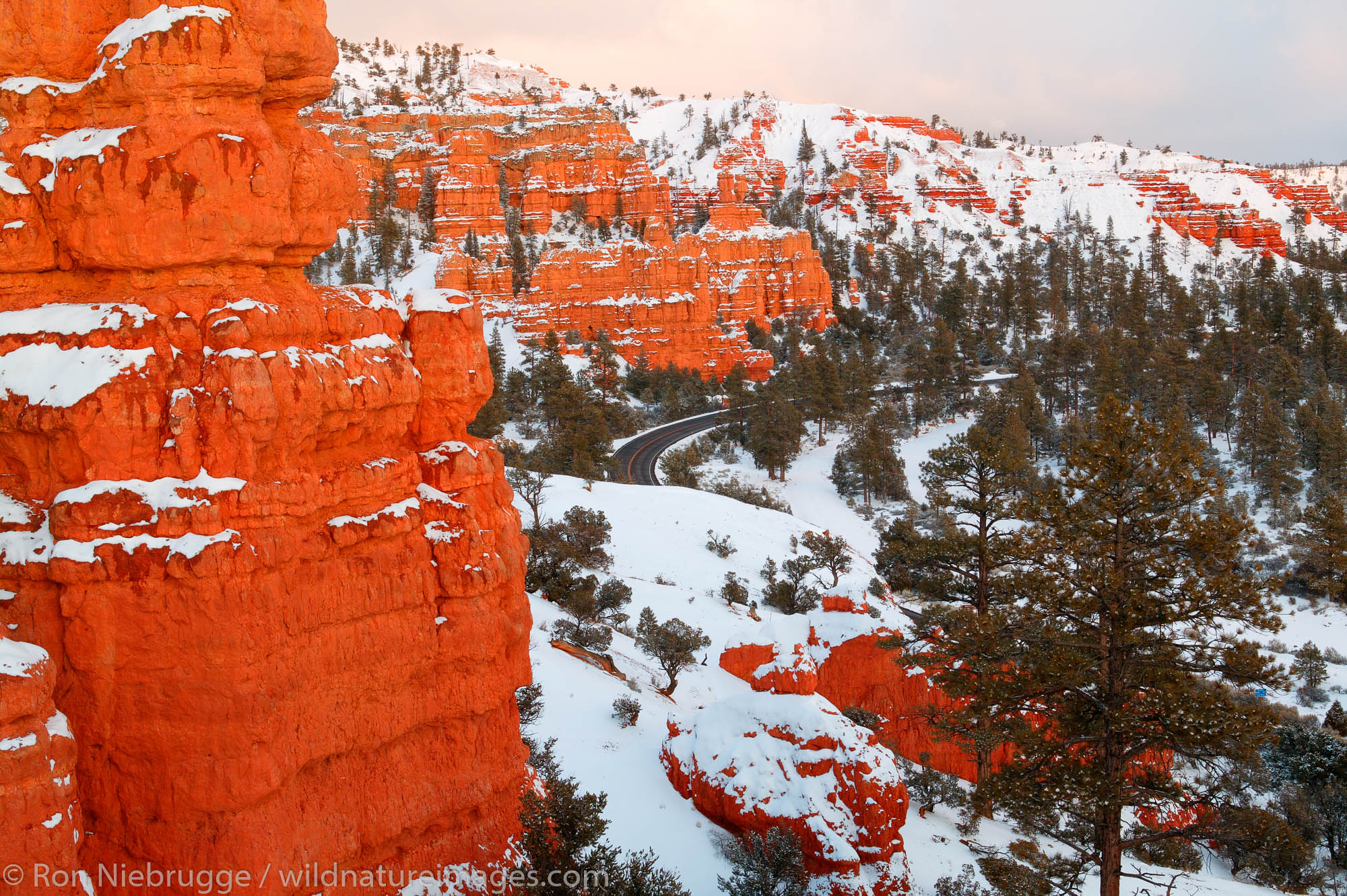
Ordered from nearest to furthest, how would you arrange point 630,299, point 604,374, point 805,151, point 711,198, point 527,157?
point 604,374 → point 630,299 → point 527,157 → point 711,198 → point 805,151

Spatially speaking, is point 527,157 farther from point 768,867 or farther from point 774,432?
point 768,867

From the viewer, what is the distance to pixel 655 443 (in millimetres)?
57250

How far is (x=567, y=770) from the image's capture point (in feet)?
49.5

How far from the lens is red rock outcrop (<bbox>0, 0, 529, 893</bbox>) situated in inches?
276

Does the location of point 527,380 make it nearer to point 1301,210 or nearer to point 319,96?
point 319,96

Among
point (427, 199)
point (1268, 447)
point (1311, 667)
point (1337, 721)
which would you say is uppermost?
point (427, 199)

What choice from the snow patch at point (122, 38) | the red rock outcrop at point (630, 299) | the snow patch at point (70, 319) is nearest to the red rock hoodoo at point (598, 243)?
the red rock outcrop at point (630, 299)

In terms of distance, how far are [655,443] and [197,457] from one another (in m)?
50.1

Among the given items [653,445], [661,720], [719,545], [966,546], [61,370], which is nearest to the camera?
[61,370]

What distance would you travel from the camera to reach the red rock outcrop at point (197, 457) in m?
7.01

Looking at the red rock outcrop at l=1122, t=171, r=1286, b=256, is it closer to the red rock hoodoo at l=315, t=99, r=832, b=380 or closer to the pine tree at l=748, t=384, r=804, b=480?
the red rock hoodoo at l=315, t=99, r=832, b=380

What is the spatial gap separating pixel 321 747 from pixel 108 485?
10.1 ft

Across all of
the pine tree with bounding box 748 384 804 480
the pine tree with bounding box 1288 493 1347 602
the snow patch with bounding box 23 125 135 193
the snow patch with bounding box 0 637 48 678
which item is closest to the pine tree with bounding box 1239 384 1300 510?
the pine tree with bounding box 1288 493 1347 602

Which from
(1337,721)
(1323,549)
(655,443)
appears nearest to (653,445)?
(655,443)
